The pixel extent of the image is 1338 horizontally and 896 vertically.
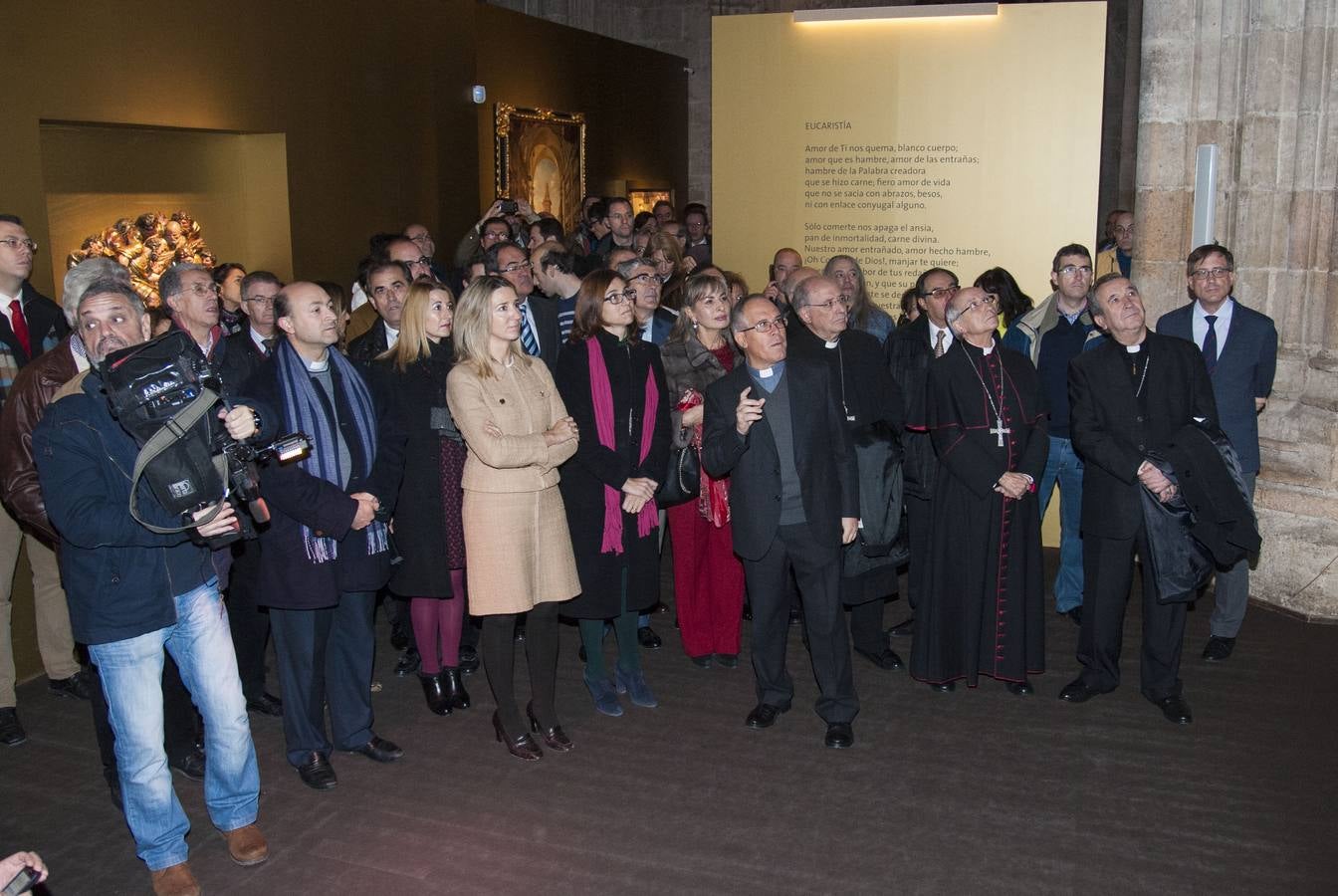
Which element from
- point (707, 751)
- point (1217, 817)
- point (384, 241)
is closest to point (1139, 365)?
point (1217, 817)

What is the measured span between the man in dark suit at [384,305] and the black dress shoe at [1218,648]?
3.91 m

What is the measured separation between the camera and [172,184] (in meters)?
7.34

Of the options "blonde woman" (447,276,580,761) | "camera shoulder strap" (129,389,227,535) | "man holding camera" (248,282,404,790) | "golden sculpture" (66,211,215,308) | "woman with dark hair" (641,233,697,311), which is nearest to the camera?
"camera shoulder strap" (129,389,227,535)

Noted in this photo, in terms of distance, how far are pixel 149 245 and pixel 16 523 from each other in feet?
8.40

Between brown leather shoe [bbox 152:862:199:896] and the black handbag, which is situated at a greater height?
the black handbag

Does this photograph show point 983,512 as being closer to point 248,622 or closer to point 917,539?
point 917,539

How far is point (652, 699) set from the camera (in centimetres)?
509

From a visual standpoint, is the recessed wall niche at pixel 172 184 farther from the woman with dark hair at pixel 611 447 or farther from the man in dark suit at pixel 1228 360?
the man in dark suit at pixel 1228 360

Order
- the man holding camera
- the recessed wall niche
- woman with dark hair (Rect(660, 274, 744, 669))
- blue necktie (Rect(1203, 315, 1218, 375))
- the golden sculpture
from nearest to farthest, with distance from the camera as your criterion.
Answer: the man holding camera → woman with dark hair (Rect(660, 274, 744, 669)) → blue necktie (Rect(1203, 315, 1218, 375)) → the recessed wall niche → the golden sculpture

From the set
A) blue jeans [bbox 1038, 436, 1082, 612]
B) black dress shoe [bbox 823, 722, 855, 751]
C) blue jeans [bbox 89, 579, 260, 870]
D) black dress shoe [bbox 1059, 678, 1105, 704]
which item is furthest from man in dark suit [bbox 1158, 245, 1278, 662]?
blue jeans [bbox 89, 579, 260, 870]

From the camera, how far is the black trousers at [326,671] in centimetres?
438

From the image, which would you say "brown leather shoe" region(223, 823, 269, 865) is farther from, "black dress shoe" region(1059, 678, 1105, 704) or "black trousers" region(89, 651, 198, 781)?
"black dress shoe" region(1059, 678, 1105, 704)

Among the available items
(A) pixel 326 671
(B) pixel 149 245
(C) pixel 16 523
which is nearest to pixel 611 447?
(A) pixel 326 671

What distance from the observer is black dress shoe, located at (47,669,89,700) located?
521cm
